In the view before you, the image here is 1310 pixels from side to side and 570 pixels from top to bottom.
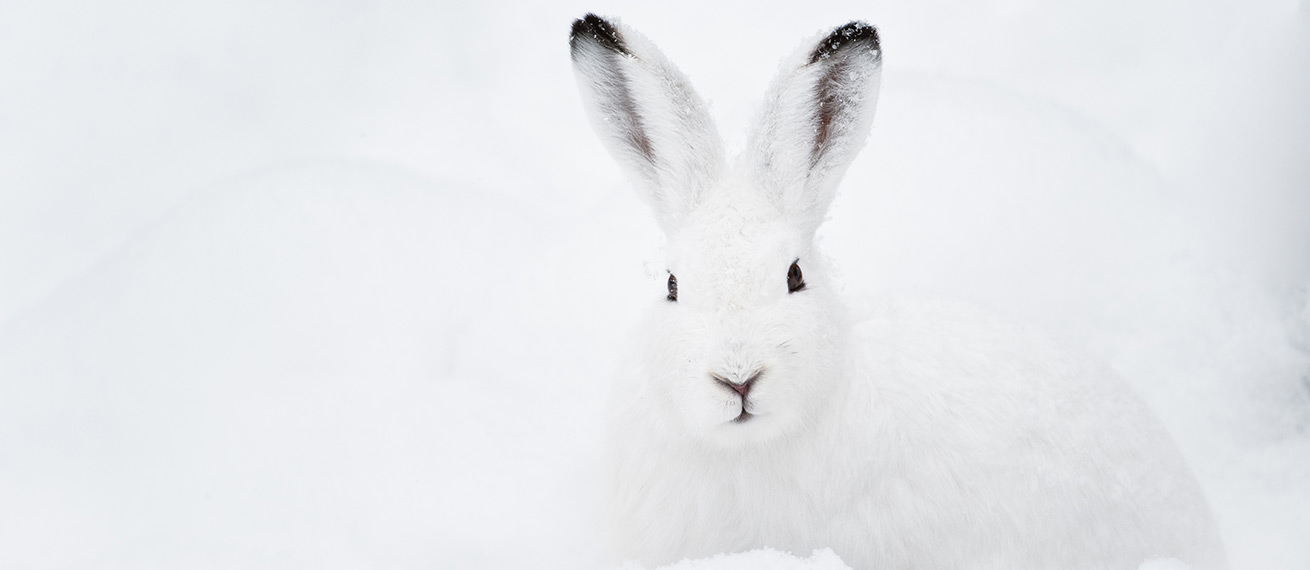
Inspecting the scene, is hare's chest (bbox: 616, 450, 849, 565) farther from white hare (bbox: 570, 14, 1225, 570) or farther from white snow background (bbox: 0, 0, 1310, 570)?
white snow background (bbox: 0, 0, 1310, 570)

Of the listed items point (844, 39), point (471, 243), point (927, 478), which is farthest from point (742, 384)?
point (471, 243)

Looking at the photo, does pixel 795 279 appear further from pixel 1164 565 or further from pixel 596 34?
pixel 1164 565

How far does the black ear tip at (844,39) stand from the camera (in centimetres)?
285

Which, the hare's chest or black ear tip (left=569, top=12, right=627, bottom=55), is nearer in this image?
black ear tip (left=569, top=12, right=627, bottom=55)

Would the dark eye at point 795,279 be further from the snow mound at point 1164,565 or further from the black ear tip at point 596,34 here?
the snow mound at point 1164,565

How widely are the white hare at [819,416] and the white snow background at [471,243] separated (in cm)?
83

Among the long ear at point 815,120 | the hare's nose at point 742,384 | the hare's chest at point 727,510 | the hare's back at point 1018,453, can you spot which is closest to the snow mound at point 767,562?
the hare's chest at point 727,510

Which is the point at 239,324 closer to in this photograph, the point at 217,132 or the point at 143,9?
the point at 217,132

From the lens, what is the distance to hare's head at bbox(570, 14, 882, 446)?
103 inches

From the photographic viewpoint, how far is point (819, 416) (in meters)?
2.92

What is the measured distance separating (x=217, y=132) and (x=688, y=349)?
11.3 ft

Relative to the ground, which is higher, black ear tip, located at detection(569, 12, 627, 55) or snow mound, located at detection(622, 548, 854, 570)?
black ear tip, located at detection(569, 12, 627, 55)

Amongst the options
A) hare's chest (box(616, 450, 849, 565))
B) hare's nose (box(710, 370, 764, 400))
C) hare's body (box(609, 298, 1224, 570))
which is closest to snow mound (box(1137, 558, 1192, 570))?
hare's body (box(609, 298, 1224, 570))

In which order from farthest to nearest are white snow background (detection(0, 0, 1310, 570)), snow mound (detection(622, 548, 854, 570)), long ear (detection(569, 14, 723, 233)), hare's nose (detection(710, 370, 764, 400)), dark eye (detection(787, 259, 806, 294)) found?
white snow background (detection(0, 0, 1310, 570))
long ear (detection(569, 14, 723, 233))
dark eye (detection(787, 259, 806, 294))
snow mound (detection(622, 548, 854, 570))
hare's nose (detection(710, 370, 764, 400))
